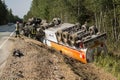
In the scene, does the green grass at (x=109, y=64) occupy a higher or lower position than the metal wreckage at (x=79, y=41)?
lower

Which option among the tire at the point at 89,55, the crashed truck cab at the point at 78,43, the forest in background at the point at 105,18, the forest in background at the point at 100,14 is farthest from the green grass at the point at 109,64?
the forest in background at the point at 100,14

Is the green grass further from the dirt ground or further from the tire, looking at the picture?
the tire

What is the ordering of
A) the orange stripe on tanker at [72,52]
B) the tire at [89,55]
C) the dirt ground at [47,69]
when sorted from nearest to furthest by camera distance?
1. the dirt ground at [47,69]
2. the tire at [89,55]
3. the orange stripe on tanker at [72,52]

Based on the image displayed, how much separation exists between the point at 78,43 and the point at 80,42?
199mm

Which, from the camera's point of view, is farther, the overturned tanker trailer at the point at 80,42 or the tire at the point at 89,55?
the overturned tanker trailer at the point at 80,42

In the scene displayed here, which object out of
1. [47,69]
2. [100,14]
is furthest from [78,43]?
[100,14]

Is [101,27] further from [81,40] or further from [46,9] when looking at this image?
[46,9]

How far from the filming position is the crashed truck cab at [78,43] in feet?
62.5

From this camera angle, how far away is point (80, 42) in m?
19.3

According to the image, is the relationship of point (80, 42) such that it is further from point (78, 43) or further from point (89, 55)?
point (89, 55)

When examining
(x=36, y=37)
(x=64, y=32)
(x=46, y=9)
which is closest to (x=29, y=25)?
(x=36, y=37)

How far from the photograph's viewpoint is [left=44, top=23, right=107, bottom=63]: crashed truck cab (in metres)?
19.0

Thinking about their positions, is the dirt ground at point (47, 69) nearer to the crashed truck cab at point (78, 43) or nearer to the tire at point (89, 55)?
the tire at point (89, 55)

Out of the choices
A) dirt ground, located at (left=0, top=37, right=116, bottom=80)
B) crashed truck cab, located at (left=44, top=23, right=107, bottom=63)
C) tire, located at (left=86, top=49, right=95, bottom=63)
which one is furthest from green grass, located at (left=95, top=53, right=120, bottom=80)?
crashed truck cab, located at (left=44, top=23, right=107, bottom=63)
